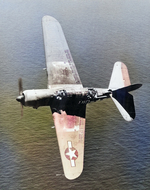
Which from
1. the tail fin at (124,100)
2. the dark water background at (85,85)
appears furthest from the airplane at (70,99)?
the dark water background at (85,85)

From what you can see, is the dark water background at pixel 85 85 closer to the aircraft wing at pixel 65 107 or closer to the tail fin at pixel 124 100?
the tail fin at pixel 124 100

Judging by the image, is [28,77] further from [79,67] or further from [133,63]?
[133,63]

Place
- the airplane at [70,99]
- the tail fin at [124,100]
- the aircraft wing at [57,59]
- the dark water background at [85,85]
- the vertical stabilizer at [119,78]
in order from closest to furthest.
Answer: the airplane at [70,99] < the dark water background at [85,85] < the tail fin at [124,100] < the vertical stabilizer at [119,78] < the aircraft wing at [57,59]

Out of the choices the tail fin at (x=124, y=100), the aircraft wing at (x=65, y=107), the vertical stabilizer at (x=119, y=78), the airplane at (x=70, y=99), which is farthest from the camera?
the vertical stabilizer at (x=119, y=78)

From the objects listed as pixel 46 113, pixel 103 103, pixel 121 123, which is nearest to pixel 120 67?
pixel 103 103

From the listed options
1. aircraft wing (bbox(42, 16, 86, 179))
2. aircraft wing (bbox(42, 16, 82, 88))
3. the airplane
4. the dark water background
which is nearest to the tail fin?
the airplane

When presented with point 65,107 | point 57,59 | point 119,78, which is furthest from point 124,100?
point 57,59

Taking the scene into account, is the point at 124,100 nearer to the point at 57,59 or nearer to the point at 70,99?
the point at 70,99
